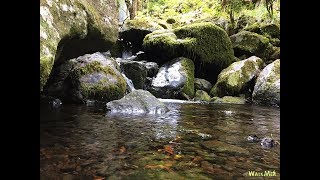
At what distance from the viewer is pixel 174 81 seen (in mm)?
12742

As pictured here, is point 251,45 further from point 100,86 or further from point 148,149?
point 148,149

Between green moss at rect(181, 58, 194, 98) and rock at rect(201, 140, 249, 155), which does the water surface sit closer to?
rock at rect(201, 140, 249, 155)

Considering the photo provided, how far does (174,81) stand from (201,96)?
1.38 metres

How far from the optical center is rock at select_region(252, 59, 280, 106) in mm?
11406

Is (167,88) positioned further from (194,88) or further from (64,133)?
(64,133)

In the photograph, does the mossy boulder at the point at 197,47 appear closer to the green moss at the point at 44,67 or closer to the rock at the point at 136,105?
the rock at the point at 136,105

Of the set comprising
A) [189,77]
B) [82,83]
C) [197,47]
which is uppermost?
[197,47]

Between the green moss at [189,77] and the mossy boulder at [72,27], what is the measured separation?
5.21 meters

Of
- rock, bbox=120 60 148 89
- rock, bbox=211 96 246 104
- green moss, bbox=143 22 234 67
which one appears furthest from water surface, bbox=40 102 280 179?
green moss, bbox=143 22 234 67

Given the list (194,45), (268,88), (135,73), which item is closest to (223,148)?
(268,88)

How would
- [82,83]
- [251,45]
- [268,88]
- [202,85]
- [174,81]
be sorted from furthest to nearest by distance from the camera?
[251,45] → [202,85] → [174,81] → [268,88] → [82,83]

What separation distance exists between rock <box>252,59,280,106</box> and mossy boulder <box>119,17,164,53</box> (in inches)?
296
